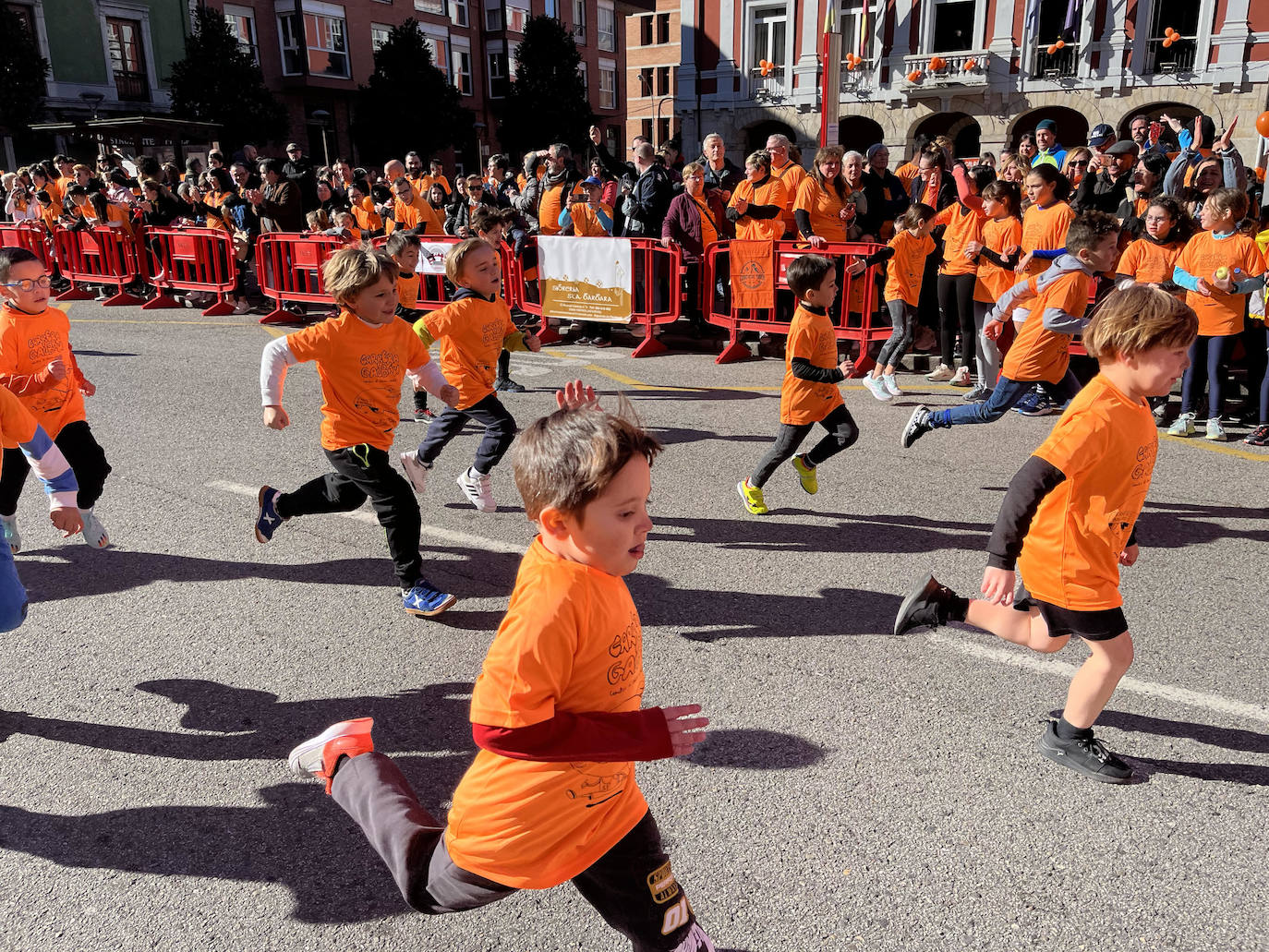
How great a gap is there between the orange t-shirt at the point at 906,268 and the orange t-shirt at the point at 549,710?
7648 millimetres

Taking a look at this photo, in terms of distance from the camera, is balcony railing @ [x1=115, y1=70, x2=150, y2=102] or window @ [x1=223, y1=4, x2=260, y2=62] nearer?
balcony railing @ [x1=115, y1=70, x2=150, y2=102]

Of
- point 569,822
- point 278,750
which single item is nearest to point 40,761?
point 278,750

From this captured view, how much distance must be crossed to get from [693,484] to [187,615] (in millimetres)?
3253

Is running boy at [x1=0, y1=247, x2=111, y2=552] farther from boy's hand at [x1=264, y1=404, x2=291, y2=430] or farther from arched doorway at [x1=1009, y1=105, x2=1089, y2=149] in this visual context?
arched doorway at [x1=1009, y1=105, x2=1089, y2=149]

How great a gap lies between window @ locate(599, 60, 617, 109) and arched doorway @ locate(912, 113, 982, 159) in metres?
24.8

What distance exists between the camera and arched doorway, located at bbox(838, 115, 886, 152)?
39.0m

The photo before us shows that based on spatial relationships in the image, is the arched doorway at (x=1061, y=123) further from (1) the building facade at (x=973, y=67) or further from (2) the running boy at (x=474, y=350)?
(2) the running boy at (x=474, y=350)

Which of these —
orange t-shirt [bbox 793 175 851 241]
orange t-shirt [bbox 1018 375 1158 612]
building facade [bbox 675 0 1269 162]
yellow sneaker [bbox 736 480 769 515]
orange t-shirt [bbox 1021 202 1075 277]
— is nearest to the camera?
orange t-shirt [bbox 1018 375 1158 612]

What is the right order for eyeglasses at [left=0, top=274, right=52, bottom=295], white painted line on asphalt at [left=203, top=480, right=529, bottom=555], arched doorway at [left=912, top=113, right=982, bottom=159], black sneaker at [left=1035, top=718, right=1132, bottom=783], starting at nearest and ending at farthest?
black sneaker at [left=1035, top=718, right=1132, bottom=783], eyeglasses at [left=0, top=274, right=52, bottom=295], white painted line on asphalt at [left=203, top=480, right=529, bottom=555], arched doorway at [left=912, top=113, right=982, bottom=159]

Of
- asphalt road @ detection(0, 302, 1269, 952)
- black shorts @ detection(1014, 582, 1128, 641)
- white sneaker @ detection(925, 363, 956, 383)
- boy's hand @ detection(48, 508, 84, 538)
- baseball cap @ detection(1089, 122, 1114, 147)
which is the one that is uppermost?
baseball cap @ detection(1089, 122, 1114, 147)

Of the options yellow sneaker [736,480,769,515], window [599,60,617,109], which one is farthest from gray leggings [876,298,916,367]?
window [599,60,617,109]

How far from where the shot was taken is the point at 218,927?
2592 millimetres

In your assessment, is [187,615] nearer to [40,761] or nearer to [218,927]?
[40,761]

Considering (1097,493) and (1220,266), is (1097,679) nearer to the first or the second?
(1097,493)
